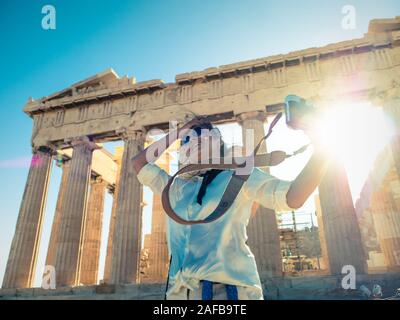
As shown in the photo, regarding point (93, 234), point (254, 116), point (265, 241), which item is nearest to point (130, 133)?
point (254, 116)

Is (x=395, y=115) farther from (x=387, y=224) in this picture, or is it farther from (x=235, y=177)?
(x=235, y=177)

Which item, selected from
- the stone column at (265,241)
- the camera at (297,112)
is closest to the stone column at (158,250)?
the stone column at (265,241)

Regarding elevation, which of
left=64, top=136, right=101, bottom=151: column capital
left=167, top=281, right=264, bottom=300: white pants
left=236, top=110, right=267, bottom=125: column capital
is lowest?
left=167, top=281, right=264, bottom=300: white pants

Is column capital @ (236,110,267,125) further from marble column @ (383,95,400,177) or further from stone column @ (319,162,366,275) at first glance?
marble column @ (383,95,400,177)

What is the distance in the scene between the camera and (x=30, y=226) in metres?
18.2

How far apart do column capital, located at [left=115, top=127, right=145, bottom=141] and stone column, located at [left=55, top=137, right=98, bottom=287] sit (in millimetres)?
2449

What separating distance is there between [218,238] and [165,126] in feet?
55.2

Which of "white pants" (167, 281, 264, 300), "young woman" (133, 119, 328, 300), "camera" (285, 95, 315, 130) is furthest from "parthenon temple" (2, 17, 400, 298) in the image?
"camera" (285, 95, 315, 130)

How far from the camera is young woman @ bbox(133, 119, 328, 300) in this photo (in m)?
1.98

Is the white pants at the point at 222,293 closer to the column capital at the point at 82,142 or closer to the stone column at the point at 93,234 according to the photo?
the column capital at the point at 82,142

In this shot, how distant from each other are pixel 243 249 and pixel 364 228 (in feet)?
110

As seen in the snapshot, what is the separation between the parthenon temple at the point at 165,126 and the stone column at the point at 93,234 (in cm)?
9

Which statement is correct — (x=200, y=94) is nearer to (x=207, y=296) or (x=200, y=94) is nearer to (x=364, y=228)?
(x=207, y=296)
